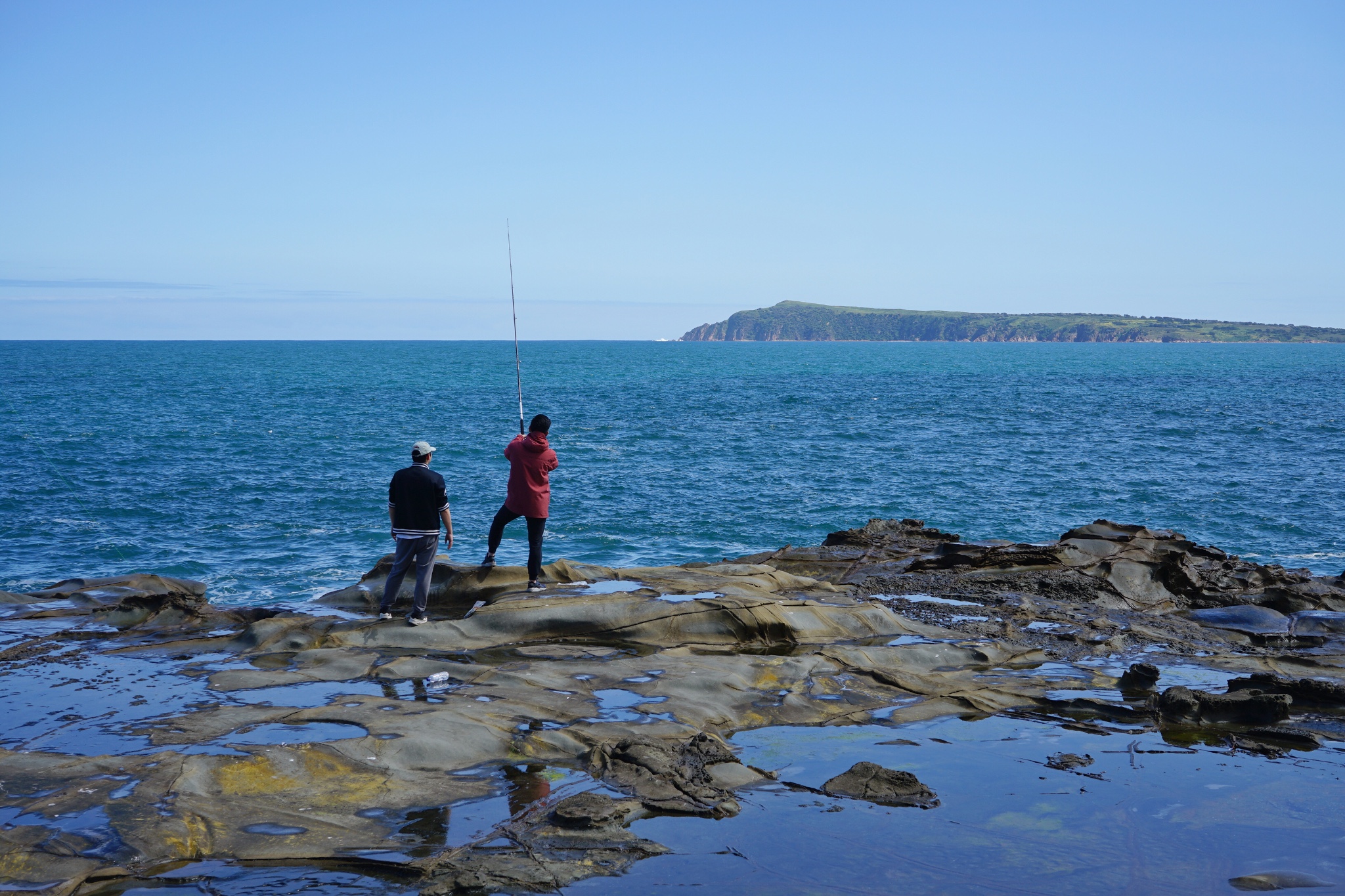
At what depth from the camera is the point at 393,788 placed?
21.2 feet

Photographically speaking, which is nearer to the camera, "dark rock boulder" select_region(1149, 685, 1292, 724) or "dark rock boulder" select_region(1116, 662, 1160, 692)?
"dark rock boulder" select_region(1149, 685, 1292, 724)

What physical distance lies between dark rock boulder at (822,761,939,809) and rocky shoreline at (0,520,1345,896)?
0.02 metres

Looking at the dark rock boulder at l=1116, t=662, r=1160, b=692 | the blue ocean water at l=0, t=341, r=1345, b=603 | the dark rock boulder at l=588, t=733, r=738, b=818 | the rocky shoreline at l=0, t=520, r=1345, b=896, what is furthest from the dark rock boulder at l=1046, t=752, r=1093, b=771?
the blue ocean water at l=0, t=341, r=1345, b=603

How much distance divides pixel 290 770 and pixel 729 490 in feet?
78.4

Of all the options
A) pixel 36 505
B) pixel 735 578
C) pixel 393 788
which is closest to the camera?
pixel 393 788

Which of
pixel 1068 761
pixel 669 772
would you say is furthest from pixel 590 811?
pixel 1068 761

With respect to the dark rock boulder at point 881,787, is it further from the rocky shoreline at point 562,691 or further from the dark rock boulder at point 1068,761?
the dark rock boulder at point 1068,761

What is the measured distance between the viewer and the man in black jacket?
10297mm

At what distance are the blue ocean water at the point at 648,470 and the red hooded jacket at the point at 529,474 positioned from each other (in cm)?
774

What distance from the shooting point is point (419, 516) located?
10.4 meters

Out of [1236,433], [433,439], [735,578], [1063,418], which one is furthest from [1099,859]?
[1063,418]

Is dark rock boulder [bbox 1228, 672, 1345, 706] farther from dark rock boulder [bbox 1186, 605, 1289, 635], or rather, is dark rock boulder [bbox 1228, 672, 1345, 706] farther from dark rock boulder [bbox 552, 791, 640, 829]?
A: dark rock boulder [bbox 552, 791, 640, 829]

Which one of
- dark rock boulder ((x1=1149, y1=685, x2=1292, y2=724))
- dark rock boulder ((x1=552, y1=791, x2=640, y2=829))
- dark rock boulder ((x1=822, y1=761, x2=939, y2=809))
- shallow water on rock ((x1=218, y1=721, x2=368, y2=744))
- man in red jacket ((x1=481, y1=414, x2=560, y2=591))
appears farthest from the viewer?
man in red jacket ((x1=481, y1=414, x2=560, y2=591))

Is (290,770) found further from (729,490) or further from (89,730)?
(729,490)
